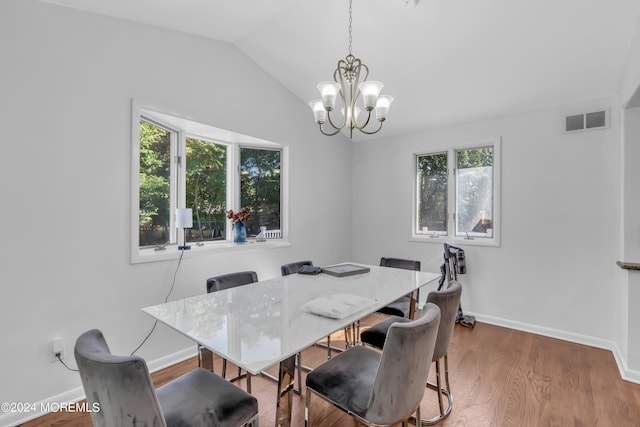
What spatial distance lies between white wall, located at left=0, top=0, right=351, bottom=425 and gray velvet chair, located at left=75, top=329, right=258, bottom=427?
125 centimetres

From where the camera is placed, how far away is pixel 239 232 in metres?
3.37

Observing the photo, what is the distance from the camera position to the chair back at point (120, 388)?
0.92 m

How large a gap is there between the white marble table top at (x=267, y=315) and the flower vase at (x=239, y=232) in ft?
4.07

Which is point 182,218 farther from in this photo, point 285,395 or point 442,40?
point 442,40

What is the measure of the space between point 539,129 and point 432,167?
1.23m

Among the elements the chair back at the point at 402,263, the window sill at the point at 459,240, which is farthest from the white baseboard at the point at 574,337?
the chair back at the point at 402,263

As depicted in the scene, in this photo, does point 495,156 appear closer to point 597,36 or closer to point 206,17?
point 597,36

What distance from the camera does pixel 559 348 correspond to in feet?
9.62

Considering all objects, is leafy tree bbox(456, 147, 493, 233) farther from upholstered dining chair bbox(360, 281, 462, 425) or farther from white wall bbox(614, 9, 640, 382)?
upholstered dining chair bbox(360, 281, 462, 425)

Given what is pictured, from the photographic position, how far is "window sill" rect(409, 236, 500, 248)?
3531 mm

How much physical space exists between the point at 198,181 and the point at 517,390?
3394 millimetres

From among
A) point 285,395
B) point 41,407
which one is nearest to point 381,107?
point 285,395

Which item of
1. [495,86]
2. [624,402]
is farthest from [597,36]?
[624,402]

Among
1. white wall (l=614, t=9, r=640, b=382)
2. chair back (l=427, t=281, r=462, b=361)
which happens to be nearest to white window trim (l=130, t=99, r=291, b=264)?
chair back (l=427, t=281, r=462, b=361)
